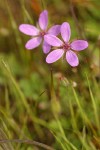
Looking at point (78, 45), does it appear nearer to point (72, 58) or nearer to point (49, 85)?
point (72, 58)

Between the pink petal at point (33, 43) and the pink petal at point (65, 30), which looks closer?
the pink petal at point (65, 30)

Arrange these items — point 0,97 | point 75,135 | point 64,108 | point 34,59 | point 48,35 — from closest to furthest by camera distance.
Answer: point 48,35
point 75,135
point 64,108
point 0,97
point 34,59

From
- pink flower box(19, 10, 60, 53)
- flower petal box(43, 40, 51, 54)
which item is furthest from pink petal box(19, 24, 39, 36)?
flower petal box(43, 40, 51, 54)

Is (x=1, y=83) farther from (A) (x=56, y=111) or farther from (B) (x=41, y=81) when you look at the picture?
(A) (x=56, y=111)

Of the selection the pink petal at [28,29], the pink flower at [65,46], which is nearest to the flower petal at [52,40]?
the pink flower at [65,46]

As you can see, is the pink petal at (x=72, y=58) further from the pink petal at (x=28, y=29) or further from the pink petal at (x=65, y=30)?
the pink petal at (x=28, y=29)

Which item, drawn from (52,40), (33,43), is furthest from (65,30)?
(33,43)

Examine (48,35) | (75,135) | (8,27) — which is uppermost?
(48,35)

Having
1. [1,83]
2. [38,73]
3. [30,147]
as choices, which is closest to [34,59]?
[38,73]
